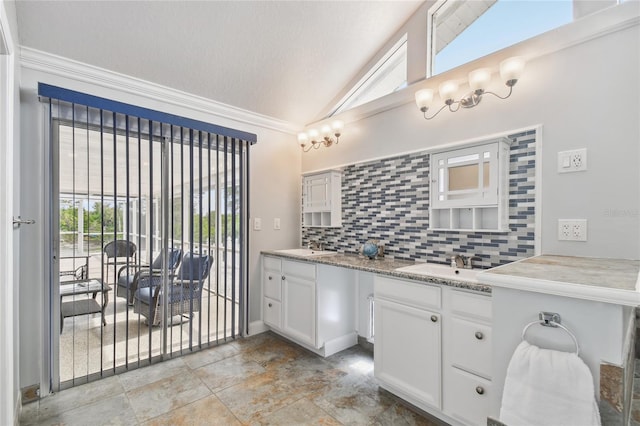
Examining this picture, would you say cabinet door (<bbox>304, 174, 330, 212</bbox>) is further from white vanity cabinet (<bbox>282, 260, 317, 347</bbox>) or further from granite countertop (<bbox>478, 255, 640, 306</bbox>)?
granite countertop (<bbox>478, 255, 640, 306</bbox>)

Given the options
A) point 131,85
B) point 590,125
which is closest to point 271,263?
point 131,85

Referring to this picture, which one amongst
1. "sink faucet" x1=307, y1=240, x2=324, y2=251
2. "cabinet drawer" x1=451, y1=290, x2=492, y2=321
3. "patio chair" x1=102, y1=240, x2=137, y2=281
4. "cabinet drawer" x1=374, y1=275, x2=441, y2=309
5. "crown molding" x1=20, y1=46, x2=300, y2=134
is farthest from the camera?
"sink faucet" x1=307, y1=240, x2=324, y2=251

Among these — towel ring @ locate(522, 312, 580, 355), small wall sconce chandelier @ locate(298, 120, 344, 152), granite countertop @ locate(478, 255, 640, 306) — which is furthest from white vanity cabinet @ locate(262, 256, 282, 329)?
towel ring @ locate(522, 312, 580, 355)

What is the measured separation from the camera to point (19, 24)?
1859mm

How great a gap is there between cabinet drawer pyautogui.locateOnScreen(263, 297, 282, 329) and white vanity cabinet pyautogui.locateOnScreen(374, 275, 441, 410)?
46.1 inches

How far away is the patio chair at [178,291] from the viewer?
249cm

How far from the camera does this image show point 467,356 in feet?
5.26

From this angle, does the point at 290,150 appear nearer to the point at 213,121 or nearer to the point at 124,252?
the point at 213,121

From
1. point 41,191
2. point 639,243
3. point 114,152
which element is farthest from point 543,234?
point 41,191

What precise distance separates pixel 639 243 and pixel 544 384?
1121 mm

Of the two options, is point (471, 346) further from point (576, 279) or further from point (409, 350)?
point (576, 279)

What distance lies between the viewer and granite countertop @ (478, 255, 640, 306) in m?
0.88

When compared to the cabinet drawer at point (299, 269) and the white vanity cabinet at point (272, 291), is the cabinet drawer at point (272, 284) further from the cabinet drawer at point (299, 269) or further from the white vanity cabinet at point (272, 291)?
the cabinet drawer at point (299, 269)

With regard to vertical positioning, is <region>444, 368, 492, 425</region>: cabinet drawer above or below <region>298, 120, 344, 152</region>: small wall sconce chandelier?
below
